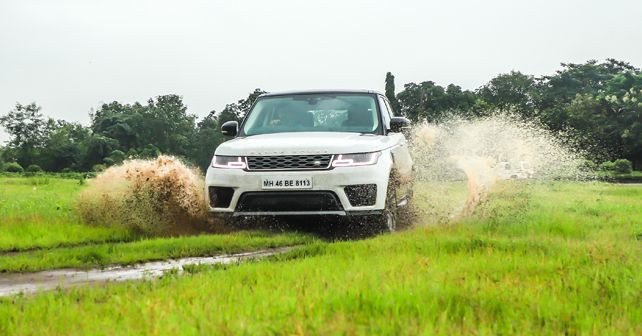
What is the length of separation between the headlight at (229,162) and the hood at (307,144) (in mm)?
51

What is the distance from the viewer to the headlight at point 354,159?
9.20 metres

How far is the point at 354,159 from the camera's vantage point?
9273 mm

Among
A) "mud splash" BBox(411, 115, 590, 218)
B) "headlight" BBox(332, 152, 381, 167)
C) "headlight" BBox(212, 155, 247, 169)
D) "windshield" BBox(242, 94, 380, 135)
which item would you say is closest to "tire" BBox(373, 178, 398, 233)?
"headlight" BBox(332, 152, 381, 167)

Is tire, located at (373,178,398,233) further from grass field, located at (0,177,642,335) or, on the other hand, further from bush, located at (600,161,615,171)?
bush, located at (600,161,615,171)

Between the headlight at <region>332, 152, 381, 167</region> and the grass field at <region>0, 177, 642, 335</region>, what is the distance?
2059mm

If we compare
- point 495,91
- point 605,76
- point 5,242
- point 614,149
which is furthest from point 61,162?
point 5,242

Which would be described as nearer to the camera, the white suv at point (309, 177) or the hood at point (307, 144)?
the white suv at point (309, 177)

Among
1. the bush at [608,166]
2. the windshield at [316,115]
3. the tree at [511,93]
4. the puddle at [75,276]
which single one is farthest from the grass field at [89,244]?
the tree at [511,93]

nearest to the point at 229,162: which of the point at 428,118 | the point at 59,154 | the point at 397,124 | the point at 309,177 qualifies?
the point at 309,177

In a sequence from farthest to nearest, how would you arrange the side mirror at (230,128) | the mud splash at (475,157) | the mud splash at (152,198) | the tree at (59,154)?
the tree at (59,154)
the mud splash at (475,157)
the side mirror at (230,128)
the mud splash at (152,198)

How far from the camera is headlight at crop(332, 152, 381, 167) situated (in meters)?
9.20

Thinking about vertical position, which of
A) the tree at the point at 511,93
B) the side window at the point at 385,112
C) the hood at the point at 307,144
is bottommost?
the hood at the point at 307,144

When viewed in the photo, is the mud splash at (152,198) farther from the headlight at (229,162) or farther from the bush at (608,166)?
the bush at (608,166)

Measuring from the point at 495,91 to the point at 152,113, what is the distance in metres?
46.3
